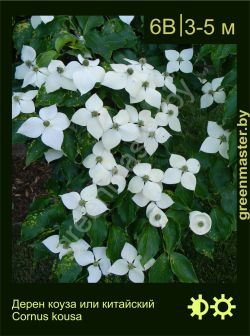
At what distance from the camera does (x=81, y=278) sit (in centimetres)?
173

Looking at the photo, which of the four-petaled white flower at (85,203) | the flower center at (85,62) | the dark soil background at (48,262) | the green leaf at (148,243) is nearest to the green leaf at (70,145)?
the four-petaled white flower at (85,203)

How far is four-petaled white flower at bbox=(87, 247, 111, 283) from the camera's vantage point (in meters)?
1.69

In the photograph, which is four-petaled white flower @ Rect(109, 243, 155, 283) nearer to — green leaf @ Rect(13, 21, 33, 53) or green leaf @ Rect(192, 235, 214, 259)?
green leaf @ Rect(192, 235, 214, 259)

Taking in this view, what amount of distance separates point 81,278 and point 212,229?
468mm

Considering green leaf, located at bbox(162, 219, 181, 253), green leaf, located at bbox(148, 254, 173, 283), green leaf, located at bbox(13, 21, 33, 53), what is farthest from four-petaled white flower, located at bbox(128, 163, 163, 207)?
green leaf, located at bbox(13, 21, 33, 53)

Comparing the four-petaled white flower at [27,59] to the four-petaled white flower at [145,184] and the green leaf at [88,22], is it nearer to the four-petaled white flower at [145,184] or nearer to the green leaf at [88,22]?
the green leaf at [88,22]

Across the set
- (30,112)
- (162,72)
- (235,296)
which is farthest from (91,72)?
(235,296)

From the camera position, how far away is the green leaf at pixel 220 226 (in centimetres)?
171

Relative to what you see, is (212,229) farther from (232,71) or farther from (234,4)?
(234,4)

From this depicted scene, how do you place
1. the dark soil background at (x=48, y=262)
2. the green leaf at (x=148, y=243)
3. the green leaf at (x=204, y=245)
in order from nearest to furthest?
the green leaf at (x=148, y=243)
the green leaf at (x=204, y=245)
the dark soil background at (x=48, y=262)

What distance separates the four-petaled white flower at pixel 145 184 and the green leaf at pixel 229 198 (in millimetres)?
250

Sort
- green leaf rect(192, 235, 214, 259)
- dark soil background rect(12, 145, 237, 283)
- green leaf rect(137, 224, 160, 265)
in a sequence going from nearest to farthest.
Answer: green leaf rect(137, 224, 160, 265) < green leaf rect(192, 235, 214, 259) < dark soil background rect(12, 145, 237, 283)

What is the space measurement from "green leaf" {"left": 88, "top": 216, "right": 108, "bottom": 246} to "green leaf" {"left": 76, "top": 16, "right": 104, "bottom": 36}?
0.61 m

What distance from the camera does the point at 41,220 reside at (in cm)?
171
